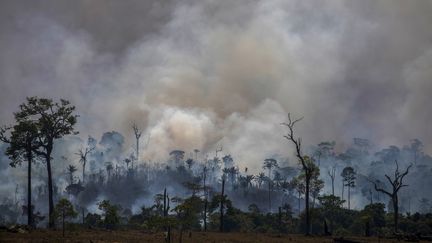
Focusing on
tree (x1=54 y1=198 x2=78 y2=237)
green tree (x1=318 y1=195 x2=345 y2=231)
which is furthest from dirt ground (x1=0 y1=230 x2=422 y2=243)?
green tree (x1=318 y1=195 x2=345 y2=231)

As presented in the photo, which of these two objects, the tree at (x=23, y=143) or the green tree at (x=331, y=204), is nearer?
the tree at (x=23, y=143)

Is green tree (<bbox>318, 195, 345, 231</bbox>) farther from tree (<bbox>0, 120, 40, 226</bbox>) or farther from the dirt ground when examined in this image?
tree (<bbox>0, 120, 40, 226</bbox>)

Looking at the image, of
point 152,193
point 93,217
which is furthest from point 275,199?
point 93,217

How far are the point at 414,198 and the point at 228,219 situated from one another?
14311 cm

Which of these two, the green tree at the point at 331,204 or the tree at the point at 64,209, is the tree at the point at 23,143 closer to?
the tree at the point at 64,209

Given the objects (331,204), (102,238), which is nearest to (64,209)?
(102,238)

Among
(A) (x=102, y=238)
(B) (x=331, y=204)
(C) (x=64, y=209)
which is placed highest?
(C) (x=64, y=209)

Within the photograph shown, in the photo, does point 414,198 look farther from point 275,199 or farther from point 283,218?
point 283,218

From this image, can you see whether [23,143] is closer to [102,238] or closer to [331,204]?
[102,238]

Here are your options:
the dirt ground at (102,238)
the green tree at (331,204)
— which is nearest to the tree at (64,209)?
the dirt ground at (102,238)

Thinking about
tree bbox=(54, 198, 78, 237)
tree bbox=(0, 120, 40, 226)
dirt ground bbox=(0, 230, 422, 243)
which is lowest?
dirt ground bbox=(0, 230, 422, 243)

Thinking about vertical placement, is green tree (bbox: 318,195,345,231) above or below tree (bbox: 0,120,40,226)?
below

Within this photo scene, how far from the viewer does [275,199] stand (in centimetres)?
18975

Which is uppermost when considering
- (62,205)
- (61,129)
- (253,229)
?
(61,129)
